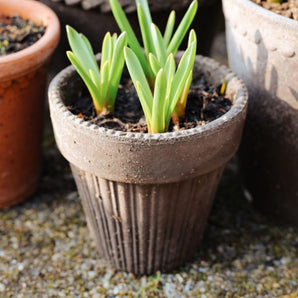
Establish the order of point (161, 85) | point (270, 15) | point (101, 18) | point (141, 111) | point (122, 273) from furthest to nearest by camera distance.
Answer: point (101, 18), point (122, 273), point (141, 111), point (270, 15), point (161, 85)

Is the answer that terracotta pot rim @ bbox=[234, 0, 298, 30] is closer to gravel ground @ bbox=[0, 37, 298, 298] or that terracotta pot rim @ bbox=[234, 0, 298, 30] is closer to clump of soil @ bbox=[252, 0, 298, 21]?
clump of soil @ bbox=[252, 0, 298, 21]

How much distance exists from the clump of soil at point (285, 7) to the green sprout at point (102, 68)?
0.47 m

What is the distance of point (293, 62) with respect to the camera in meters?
1.38


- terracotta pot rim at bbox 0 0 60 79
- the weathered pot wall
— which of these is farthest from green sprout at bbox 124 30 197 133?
terracotta pot rim at bbox 0 0 60 79

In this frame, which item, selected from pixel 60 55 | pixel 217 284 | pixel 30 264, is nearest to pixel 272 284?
pixel 217 284

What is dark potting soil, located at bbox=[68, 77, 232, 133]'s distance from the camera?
1380 millimetres

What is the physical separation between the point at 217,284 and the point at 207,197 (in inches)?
12.5

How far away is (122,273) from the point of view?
1619 millimetres

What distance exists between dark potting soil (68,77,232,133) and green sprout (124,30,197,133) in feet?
0.24

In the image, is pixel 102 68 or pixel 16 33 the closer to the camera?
pixel 102 68

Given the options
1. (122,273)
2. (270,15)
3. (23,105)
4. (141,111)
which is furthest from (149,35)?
(122,273)

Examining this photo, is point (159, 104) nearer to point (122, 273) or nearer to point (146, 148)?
point (146, 148)

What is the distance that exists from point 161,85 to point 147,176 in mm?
239

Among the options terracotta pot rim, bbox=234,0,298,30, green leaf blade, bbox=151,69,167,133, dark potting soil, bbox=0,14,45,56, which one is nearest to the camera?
green leaf blade, bbox=151,69,167,133
